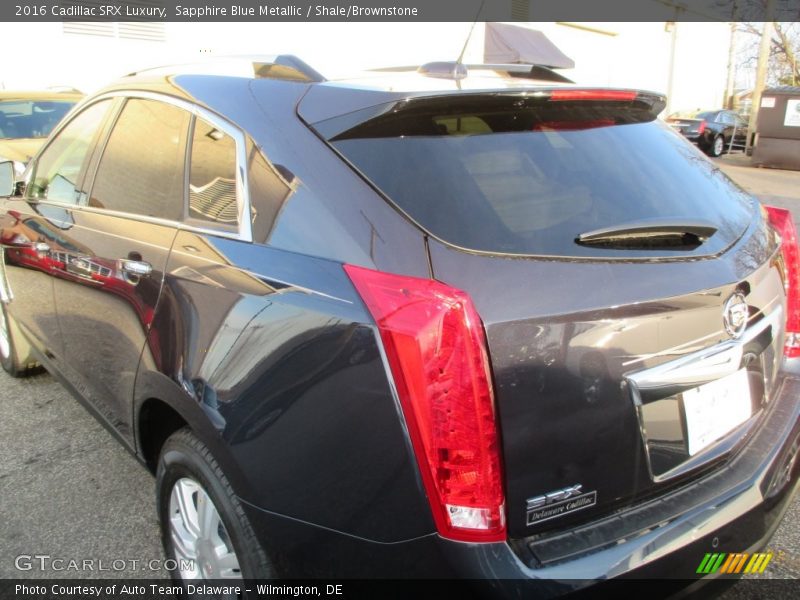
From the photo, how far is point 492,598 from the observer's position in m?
1.39

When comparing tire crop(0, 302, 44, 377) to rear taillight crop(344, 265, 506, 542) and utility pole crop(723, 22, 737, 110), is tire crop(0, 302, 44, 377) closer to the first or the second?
rear taillight crop(344, 265, 506, 542)

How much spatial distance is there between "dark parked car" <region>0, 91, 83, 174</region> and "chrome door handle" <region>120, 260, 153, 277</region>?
21.9 ft

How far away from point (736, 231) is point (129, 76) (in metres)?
2.39

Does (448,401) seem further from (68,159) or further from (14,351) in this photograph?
(14,351)

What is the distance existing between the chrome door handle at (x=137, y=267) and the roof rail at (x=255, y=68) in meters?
0.68

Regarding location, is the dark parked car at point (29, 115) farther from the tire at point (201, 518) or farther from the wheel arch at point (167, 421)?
the tire at point (201, 518)

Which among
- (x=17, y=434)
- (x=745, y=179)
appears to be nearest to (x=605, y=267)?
(x=17, y=434)

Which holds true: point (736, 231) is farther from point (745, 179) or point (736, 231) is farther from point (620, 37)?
point (620, 37)

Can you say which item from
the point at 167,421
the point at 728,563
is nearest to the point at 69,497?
the point at 167,421

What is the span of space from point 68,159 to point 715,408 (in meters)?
2.84

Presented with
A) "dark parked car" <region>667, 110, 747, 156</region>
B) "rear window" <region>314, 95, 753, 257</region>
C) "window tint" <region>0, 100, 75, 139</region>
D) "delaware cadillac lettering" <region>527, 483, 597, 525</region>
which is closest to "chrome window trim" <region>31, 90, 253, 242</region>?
"rear window" <region>314, 95, 753, 257</region>

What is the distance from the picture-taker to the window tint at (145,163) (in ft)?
7.32
